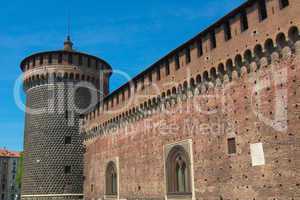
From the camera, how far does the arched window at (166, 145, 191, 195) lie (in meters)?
13.6

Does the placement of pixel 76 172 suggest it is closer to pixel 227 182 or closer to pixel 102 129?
pixel 102 129

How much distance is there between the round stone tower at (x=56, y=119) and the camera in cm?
2252

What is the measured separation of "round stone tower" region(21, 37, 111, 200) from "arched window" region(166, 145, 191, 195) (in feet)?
34.3

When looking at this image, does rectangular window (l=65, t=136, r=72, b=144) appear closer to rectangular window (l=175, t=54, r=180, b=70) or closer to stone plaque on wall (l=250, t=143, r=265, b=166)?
rectangular window (l=175, t=54, r=180, b=70)

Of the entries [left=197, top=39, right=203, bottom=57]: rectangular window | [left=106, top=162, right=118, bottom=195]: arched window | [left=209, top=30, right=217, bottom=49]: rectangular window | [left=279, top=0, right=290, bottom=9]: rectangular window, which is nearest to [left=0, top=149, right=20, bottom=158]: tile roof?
[left=106, top=162, right=118, bottom=195]: arched window

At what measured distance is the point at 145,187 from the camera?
16.0 m

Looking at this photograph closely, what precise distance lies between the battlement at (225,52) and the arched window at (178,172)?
8.05 feet

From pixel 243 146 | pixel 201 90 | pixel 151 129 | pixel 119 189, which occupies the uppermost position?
pixel 201 90

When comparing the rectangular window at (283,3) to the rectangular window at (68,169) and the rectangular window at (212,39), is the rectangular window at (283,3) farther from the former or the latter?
the rectangular window at (68,169)

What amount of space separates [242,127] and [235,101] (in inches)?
36.9

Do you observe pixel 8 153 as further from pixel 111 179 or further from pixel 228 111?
pixel 228 111

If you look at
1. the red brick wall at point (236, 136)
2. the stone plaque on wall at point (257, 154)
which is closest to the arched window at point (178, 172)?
the red brick wall at point (236, 136)

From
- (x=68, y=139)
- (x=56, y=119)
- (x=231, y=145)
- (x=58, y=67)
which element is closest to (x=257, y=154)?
(x=231, y=145)

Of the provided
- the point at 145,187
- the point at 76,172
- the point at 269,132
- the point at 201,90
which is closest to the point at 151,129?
the point at 145,187
